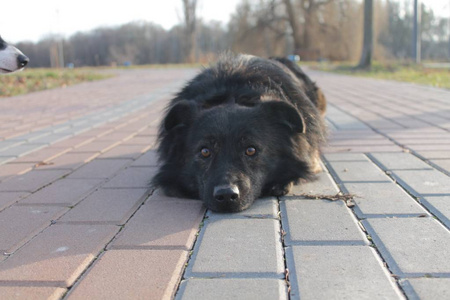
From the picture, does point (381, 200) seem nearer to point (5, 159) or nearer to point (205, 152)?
point (205, 152)

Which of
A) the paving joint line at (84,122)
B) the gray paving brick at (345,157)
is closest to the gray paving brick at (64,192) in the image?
the paving joint line at (84,122)

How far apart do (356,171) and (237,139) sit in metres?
1.09

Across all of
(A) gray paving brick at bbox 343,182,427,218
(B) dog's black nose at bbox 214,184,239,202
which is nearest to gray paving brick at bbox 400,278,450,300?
(A) gray paving brick at bbox 343,182,427,218

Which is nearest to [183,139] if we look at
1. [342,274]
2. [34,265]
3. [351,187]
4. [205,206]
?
[205,206]

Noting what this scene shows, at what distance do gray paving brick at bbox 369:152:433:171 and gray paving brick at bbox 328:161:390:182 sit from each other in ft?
0.32

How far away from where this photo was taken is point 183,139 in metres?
3.12

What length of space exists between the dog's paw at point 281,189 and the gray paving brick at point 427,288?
127cm

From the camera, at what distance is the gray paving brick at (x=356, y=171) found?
315cm

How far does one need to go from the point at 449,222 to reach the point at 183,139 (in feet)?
5.54

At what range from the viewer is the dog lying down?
267 centimetres

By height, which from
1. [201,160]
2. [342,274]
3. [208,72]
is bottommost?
[342,274]

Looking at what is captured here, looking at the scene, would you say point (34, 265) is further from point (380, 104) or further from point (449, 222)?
point (380, 104)

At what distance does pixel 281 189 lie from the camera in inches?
113

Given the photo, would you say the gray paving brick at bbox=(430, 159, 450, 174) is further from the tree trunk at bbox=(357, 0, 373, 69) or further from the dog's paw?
the tree trunk at bbox=(357, 0, 373, 69)
